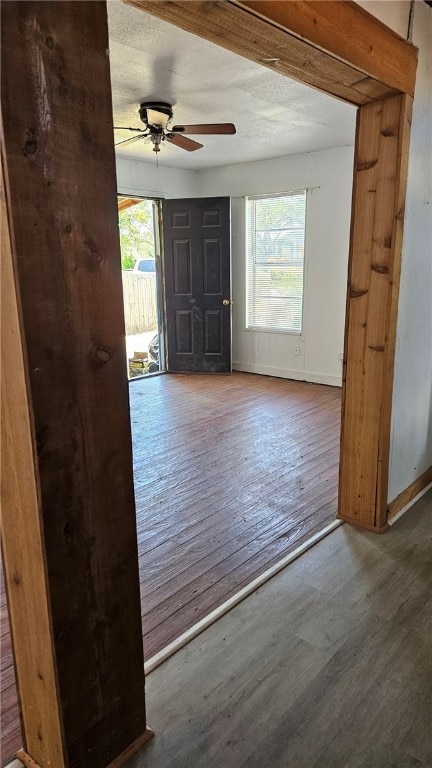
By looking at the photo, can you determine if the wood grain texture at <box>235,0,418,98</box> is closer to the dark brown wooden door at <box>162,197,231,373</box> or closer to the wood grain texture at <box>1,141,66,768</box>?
the wood grain texture at <box>1,141,66,768</box>

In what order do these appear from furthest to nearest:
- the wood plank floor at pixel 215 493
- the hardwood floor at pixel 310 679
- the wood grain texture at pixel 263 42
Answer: the wood plank floor at pixel 215 493 < the hardwood floor at pixel 310 679 < the wood grain texture at pixel 263 42

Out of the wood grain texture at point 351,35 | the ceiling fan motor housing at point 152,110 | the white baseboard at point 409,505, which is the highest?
the ceiling fan motor housing at point 152,110

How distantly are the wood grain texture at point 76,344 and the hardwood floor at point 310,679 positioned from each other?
291 millimetres

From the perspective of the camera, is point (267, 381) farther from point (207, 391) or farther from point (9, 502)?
point (9, 502)

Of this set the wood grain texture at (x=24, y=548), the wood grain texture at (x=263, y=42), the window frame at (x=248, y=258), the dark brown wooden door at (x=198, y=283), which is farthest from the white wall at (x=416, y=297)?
the dark brown wooden door at (x=198, y=283)

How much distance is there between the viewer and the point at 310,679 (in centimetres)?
166

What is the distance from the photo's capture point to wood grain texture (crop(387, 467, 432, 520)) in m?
2.62

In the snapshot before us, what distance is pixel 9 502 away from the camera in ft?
3.79

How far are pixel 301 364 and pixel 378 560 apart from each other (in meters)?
3.80

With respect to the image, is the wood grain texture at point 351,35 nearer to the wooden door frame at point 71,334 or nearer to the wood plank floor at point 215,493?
the wooden door frame at point 71,334

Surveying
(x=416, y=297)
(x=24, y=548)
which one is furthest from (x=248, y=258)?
(x=24, y=548)

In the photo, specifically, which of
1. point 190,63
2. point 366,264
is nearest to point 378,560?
point 366,264

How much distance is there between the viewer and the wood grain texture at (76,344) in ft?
3.10

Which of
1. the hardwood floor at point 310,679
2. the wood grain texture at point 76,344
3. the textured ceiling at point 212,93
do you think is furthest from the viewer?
the textured ceiling at point 212,93
